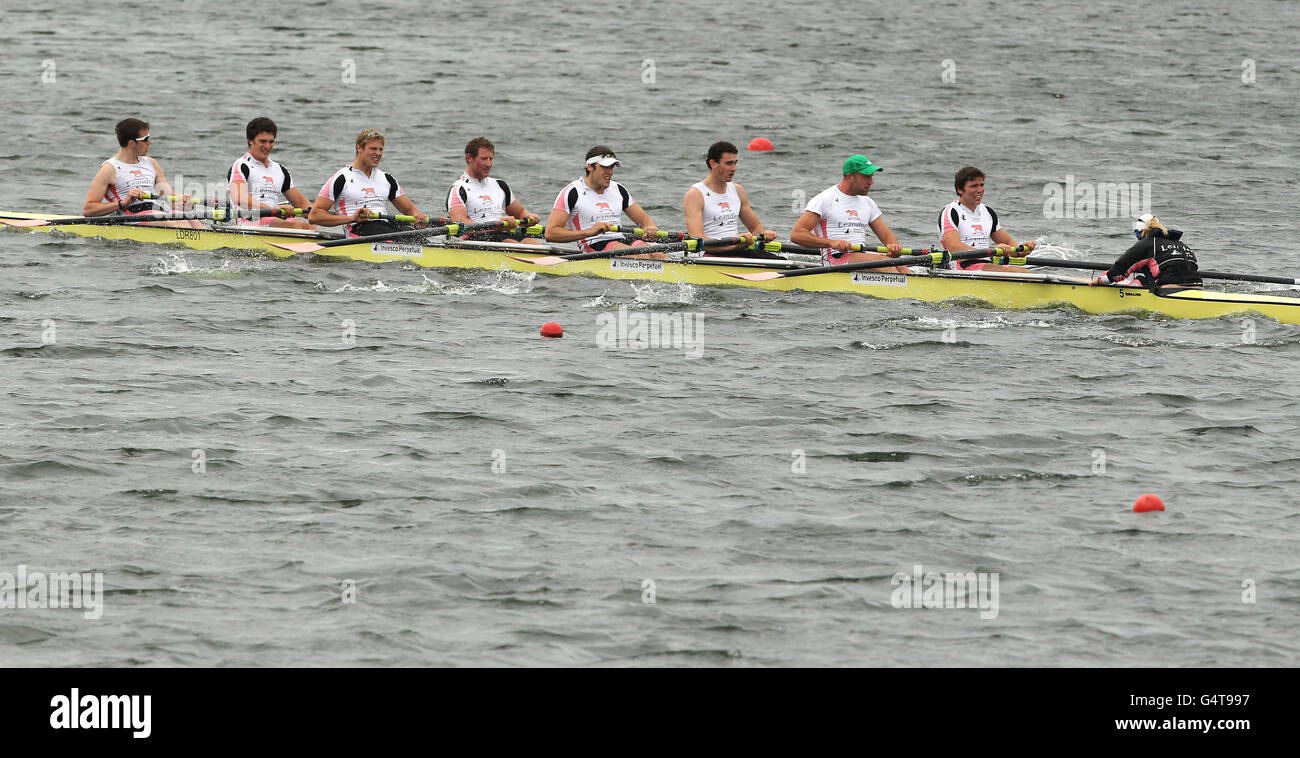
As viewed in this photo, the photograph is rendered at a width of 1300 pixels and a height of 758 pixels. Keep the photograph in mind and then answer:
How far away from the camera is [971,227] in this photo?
59.6 ft

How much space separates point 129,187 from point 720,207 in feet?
24.6

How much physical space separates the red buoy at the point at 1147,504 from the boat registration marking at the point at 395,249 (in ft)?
34.0

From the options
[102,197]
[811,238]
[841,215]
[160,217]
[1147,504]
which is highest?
[102,197]

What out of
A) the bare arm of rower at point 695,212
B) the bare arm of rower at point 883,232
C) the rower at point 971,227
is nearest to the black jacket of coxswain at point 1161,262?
the rower at point 971,227

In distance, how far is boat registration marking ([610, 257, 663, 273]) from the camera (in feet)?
61.4

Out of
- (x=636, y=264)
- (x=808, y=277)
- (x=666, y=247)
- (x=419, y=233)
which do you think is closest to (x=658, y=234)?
(x=666, y=247)

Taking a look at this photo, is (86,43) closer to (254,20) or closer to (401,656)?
(254,20)

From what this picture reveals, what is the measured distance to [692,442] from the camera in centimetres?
1312

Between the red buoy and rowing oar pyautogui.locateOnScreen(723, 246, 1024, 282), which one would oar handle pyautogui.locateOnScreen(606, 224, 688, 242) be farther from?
the red buoy

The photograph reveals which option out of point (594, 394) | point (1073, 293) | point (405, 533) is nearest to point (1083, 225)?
point (1073, 293)

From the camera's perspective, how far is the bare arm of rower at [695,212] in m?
18.7

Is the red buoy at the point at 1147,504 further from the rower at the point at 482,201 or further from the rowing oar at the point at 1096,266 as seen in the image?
the rower at the point at 482,201

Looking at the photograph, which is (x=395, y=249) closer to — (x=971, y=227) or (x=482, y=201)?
(x=482, y=201)
